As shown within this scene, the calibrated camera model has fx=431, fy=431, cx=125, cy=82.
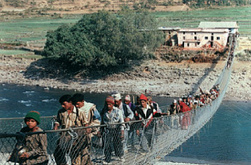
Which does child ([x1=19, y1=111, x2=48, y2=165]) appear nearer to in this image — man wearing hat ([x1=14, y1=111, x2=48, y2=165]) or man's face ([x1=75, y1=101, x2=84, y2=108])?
man wearing hat ([x1=14, y1=111, x2=48, y2=165])

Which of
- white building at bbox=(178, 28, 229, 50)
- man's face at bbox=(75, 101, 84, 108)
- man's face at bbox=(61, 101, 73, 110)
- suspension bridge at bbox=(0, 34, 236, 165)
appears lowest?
white building at bbox=(178, 28, 229, 50)

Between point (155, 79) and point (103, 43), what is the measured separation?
261 centimetres

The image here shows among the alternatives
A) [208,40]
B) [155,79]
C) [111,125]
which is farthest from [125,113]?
[208,40]

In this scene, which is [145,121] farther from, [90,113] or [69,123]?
[69,123]

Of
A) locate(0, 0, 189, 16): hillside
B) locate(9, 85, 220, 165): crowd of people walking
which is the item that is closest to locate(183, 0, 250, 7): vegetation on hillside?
locate(0, 0, 189, 16): hillside

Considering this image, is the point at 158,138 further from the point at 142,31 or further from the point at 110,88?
the point at 142,31

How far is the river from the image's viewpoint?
9.62m

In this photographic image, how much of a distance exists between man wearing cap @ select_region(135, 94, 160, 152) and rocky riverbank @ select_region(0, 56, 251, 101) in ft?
37.3

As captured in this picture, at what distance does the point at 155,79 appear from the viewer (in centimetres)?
1770

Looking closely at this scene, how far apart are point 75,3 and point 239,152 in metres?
44.7

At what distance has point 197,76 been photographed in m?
17.5

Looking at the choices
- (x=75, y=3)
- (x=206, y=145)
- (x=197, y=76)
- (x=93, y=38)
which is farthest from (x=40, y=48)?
(x=75, y=3)

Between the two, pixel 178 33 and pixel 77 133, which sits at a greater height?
pixel 77 133

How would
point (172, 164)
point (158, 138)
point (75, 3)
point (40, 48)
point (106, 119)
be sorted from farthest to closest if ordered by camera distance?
1. point (75, 3)
2. point (40, 48)
3. point (172, 164)
4. point (158, 138)
5. point (106, 119)
